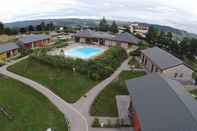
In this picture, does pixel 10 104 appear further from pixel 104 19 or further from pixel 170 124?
pixel 104 19

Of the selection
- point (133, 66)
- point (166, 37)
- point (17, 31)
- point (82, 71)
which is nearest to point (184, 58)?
point (166, 37)

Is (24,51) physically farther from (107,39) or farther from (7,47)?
(107,39)

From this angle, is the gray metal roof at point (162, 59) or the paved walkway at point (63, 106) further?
the gray metal roof at point (162, 59)

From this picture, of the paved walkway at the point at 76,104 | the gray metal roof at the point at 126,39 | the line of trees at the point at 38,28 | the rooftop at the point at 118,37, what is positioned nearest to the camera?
the paved walkway at the point at 76,104

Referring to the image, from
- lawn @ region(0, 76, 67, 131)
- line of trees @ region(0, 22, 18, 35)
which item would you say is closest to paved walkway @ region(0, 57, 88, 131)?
lawn @ region(0, 76, 67, 131)

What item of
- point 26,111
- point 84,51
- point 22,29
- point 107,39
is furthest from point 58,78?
point 22,29

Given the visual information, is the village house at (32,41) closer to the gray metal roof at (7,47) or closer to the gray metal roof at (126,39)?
the gray metal roof at (7,47)

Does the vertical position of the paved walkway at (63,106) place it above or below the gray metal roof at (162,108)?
below

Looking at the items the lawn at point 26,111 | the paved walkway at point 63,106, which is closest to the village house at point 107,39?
the paved walkway at point 63,106
